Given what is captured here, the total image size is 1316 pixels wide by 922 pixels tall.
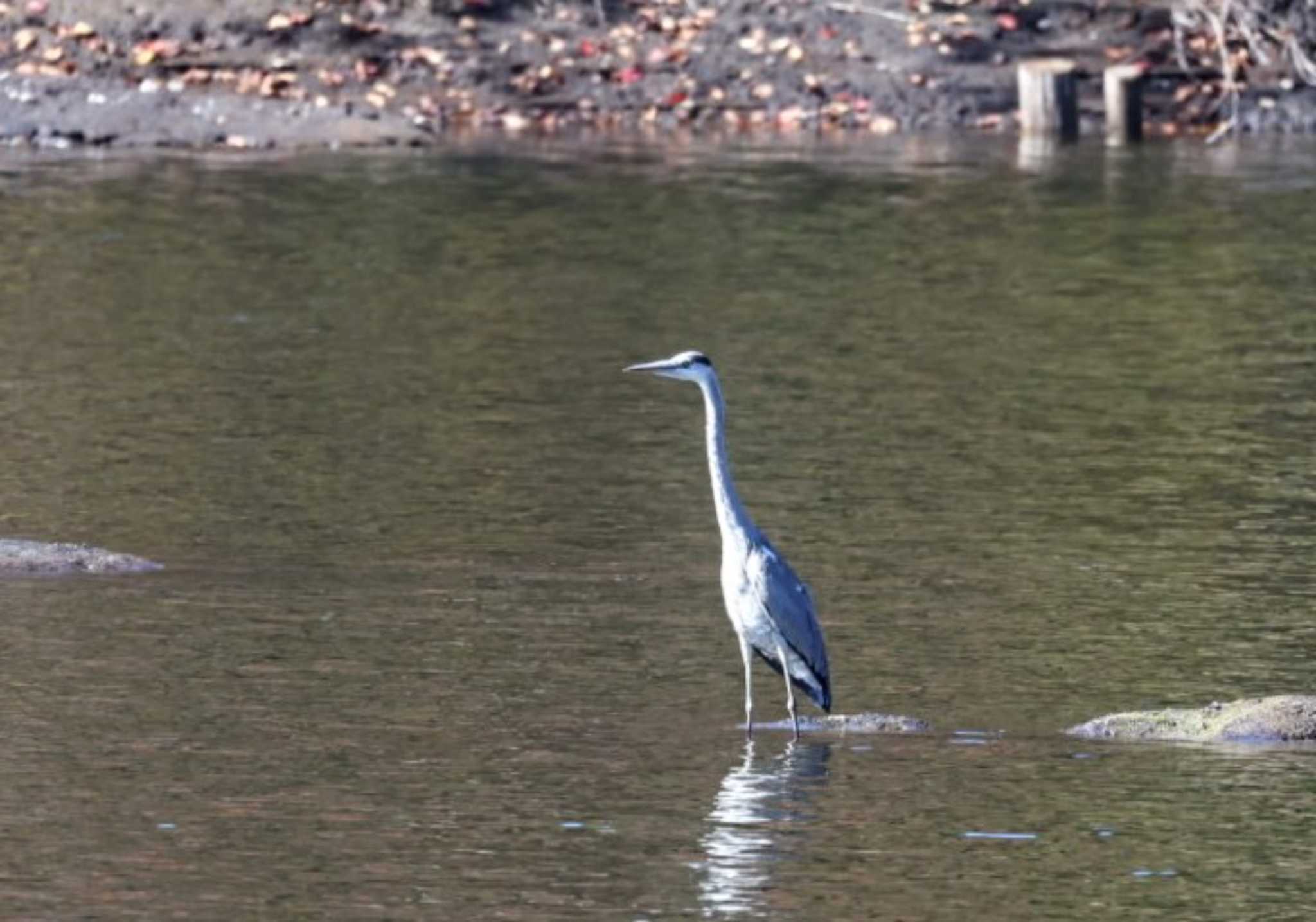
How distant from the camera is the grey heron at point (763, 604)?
42.6ft

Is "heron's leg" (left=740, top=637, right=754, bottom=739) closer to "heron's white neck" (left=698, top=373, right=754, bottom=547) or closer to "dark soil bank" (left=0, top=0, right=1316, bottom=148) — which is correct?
"heron's white neck" (left=698, top=373, right=754, bottom=547)

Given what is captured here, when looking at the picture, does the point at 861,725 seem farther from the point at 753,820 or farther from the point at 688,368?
the point at 688,368

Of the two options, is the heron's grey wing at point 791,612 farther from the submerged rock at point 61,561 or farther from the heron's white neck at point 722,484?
the submerged rock at point 61,561

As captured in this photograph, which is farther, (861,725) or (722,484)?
(722,484)

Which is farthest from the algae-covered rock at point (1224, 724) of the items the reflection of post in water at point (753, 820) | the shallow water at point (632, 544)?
the reflection of post in water at point (753, 820)

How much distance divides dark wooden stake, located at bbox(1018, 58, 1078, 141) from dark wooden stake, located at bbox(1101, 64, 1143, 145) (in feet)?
1.30

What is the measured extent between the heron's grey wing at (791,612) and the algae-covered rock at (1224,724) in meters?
0.98

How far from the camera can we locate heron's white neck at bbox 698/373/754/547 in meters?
13.2

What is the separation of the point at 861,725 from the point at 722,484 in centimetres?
108

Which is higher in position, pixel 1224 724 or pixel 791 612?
pixel 791 612

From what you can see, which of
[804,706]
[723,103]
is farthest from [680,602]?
[723,103]

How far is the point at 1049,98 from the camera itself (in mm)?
36750

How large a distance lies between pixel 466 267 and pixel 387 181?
5007 mm

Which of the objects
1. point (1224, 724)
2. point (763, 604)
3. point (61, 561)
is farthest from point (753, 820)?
point (61, 561)
